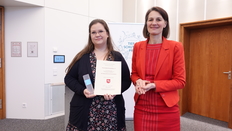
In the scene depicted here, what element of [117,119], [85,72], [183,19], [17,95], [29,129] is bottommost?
[29,129]

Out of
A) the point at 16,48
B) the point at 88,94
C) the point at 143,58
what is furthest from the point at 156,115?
the point at 16,48

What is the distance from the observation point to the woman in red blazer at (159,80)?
4.04 feet

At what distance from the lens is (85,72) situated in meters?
1.42

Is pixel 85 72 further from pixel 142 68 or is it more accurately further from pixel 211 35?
pixel 211 35

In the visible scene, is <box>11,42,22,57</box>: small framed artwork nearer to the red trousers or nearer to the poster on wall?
the poster on wall

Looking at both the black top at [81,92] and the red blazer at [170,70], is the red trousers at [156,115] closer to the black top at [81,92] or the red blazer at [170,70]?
the red blazer at [170,70]

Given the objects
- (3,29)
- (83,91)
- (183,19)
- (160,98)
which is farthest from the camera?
(183,19)

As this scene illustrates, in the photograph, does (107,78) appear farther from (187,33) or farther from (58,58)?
(187,33)

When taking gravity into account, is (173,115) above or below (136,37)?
below

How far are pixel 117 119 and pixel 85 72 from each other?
0.48 metres

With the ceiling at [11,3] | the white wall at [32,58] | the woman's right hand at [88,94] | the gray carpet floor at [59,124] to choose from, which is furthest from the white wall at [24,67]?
the woman's right hand at [88,94]

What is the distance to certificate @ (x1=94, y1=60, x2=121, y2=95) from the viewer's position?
1.32 m

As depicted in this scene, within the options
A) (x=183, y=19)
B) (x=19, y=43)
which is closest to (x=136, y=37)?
(x=183, y=19)

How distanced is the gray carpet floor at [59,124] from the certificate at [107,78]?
2.21 metres
